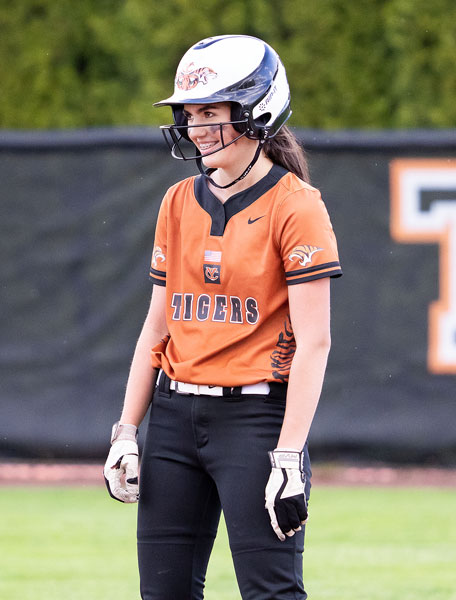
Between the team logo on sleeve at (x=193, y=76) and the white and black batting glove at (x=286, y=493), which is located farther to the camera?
the team logo on sleeve at (x=193, y=76)

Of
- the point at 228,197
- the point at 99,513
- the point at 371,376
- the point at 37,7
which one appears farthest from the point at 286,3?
the point at 228,197

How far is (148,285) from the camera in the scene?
329 inches

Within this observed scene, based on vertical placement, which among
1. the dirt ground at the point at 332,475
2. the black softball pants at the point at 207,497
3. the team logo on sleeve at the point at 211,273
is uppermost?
the team logo on sleeve at the point at 211,273

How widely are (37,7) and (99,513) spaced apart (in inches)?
198

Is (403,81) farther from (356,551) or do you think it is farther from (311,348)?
(311,348)

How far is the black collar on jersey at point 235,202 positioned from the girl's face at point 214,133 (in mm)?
96

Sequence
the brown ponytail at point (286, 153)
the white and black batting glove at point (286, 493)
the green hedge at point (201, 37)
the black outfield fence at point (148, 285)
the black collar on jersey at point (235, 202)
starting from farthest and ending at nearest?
1. the green hedge at point (201, 37)
2. the black outfield fence at point (148, 285)
3. the brown ponytail at point (286, 153)
4. the black collar on jersey at point (235, 202)
5. the white and black batting glove at point (286, 493)

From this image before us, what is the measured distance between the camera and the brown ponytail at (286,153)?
3492 mm

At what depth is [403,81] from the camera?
10.1 metres

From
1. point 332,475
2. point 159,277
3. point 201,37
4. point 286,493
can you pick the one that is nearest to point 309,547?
point 332,475

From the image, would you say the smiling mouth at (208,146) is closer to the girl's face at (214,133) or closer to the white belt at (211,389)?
the girl's face at (214,133)

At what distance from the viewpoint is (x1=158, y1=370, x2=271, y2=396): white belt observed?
3287mm

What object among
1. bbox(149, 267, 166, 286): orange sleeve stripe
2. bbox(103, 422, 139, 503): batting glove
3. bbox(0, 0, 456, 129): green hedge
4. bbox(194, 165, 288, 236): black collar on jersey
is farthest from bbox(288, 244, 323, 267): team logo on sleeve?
bbox(0, 0, 456, 129): green hedge

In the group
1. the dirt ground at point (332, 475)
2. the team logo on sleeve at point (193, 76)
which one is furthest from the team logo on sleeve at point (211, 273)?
the dirt ground at point (332, 475)
